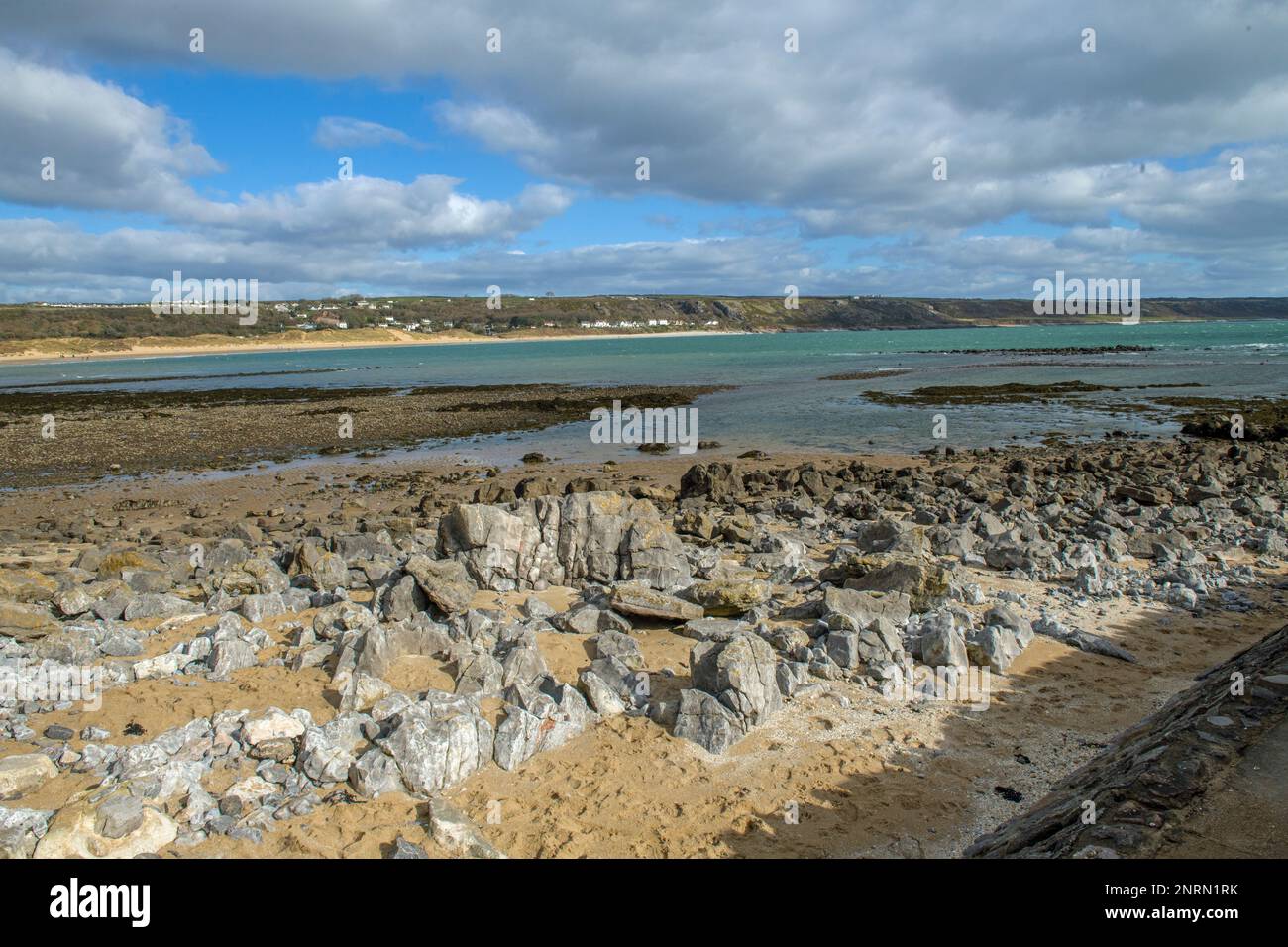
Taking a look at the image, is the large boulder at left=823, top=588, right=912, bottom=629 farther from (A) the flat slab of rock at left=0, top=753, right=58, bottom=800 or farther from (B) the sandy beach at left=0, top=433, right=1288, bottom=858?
(A) the flat slab of rock at left=0, top=753, right=58, bottom=800

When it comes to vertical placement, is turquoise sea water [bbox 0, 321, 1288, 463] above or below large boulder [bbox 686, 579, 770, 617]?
above

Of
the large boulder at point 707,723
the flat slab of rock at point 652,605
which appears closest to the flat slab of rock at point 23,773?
the large boulder at point 707,723

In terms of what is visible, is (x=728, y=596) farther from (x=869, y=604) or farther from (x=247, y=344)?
(x=247, y=344)

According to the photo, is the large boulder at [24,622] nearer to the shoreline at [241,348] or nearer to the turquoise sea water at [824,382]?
the turquoise sea water at [824,382]

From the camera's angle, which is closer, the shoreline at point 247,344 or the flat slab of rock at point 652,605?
the flat slab of rock at point 652,605

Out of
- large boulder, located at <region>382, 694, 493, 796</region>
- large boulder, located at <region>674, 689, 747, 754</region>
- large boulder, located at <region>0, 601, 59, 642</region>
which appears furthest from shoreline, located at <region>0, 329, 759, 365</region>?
large boulder, located at <region>674, 689, 747, 754</region>

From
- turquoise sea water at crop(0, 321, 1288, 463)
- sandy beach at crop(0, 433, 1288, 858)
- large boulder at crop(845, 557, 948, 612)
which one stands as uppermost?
turquoise sea water at crop(0, 321, 1288, 463)

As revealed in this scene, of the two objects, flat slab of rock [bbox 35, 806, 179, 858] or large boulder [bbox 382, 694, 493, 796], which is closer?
flat slab of rock [bbox 35, 806, 179, 858]

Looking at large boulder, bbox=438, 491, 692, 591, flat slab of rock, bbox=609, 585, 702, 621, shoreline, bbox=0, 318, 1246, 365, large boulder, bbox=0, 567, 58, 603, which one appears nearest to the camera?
flat slab of rock, bbox=609, 585, 702, 621

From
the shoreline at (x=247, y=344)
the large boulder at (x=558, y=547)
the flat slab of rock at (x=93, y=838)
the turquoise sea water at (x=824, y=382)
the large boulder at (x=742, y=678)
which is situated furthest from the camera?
the shoreline at (x=247, y=344)

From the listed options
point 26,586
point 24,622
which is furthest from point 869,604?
point 26,586

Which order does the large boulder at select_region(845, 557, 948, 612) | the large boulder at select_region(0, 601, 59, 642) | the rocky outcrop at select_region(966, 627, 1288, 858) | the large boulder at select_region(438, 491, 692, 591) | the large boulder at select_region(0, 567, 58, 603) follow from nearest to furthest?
the rocky outcrop at select_region(966, 627, 1288, 858), the large boulder at select_region(0, 601, 59, 642), the large boulder at select_region(845, 557, 948, 612), the large boulder at select_region(0, 567, 58, 603), the large boulder at select_region(438, 491, 692, 591)

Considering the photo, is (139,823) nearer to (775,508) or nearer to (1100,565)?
(1100,565)
